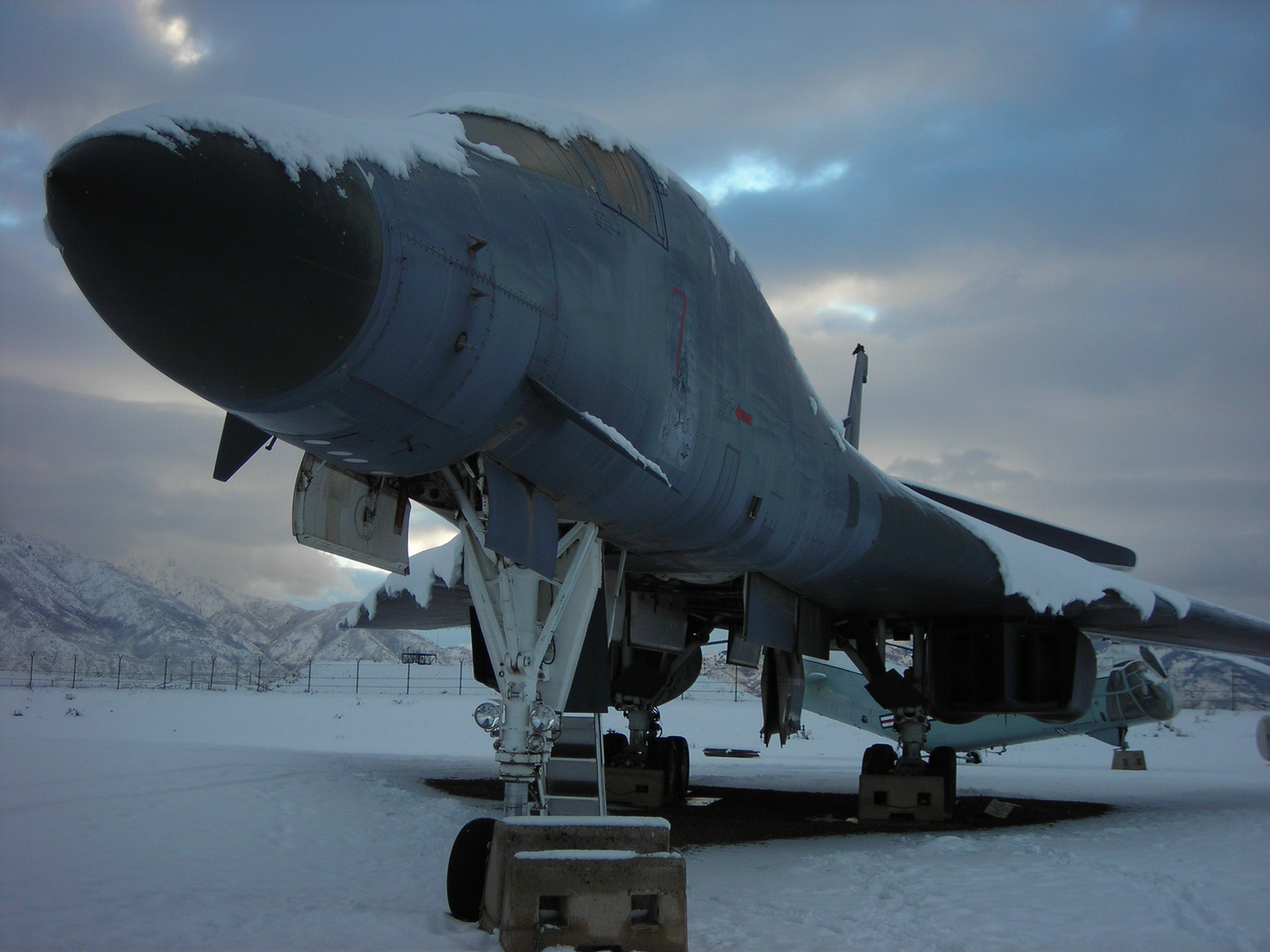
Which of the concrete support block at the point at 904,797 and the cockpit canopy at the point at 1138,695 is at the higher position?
the cockpit canopy at the point at 1138,695

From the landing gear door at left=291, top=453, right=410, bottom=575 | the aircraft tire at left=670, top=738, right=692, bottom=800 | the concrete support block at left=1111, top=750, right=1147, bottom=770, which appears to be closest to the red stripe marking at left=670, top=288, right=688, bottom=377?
the landing gear door at left=291, top=453, right=410, bottom=575

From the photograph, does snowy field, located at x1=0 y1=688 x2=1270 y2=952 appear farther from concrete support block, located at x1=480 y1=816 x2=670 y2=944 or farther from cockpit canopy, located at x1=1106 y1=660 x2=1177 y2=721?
cockpit canopy, located at x1=1106 y1=660 x2=1177 y2=721

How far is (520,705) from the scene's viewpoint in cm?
509

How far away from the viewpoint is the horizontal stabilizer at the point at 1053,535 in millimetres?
12742

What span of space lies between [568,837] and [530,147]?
327 centimetres

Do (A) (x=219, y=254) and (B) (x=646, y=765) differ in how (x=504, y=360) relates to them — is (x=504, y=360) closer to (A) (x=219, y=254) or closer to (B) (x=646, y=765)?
(A) (x=219, y=254)

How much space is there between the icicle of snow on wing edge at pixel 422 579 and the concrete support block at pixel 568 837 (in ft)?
20.1

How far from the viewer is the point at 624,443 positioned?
5133 mm

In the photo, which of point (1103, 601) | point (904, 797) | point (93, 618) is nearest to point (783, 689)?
point (904, 797)

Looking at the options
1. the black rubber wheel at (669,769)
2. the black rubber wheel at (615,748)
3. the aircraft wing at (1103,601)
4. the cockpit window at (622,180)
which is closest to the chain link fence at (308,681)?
the black rubber wheel at (615,748)

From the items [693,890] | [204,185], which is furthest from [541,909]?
[204,185]

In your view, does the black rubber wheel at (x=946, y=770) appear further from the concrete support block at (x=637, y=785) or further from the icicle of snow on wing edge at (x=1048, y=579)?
the concrete support block at (x=637, y=785)

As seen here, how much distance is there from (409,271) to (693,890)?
3.94 meters

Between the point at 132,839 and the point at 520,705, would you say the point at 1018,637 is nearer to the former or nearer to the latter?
the point at 520,705
